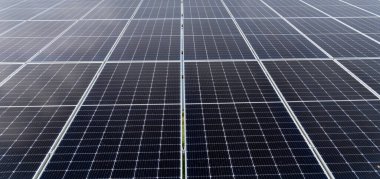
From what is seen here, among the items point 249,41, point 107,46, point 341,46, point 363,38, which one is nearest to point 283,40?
point 249,41

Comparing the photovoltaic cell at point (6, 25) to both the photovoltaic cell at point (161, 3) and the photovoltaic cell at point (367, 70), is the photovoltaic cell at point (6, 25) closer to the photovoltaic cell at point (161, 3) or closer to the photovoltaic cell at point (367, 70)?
the photovoltaic cell at point (161, 3)

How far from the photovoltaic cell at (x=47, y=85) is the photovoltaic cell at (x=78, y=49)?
1.02 metres

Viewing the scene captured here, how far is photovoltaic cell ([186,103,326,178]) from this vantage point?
30.7 feet

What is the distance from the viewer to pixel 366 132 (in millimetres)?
11055

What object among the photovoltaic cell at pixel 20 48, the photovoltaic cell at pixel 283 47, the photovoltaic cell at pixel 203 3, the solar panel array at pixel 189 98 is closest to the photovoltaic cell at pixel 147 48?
the solar panel array at pixel 189 98

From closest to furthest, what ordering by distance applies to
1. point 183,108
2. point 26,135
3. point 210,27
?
point 26,135 < point 183,108 < point 210,27

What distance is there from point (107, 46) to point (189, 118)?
31.2 feet

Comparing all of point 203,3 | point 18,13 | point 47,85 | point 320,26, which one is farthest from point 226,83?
point 18,13

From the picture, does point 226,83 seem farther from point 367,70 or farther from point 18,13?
point 18,13

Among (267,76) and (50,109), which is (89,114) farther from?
(267,76)

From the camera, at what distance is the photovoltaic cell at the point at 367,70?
14.5 m

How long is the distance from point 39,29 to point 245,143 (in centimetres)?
1855

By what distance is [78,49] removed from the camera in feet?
59.9

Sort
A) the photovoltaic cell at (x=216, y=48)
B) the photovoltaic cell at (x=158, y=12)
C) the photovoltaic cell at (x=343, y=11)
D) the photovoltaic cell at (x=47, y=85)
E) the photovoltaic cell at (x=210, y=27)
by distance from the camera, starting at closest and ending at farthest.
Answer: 1. the photovoltaic cell at (x=47, y=85)
2. the photovoltaic cell at (x=216, y=48)
3. the photovoltaic cell at (x=210, y=27)
4. the photovoltaic cell at (x=158, y=12)
5. the photovoltaic cell at (x=343, y=11)
